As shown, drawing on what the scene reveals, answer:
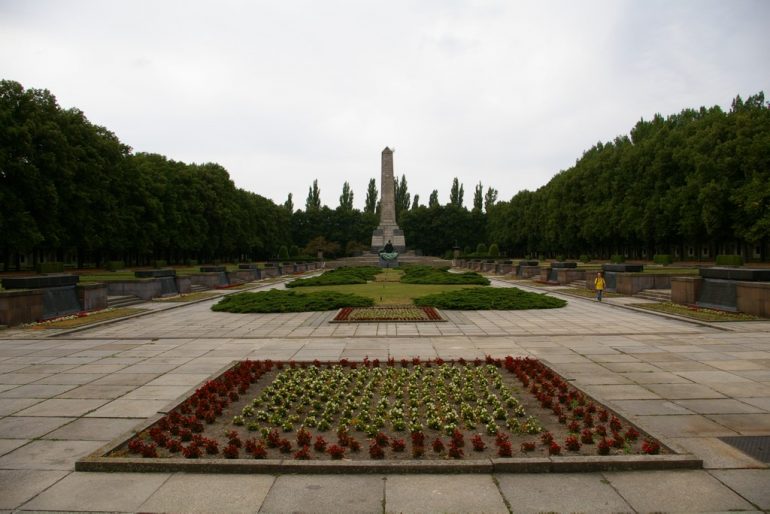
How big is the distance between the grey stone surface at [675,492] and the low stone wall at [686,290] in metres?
15.9

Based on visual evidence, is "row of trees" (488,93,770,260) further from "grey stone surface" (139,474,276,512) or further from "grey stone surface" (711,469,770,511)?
"grey stone surface" (139,474,276,512)

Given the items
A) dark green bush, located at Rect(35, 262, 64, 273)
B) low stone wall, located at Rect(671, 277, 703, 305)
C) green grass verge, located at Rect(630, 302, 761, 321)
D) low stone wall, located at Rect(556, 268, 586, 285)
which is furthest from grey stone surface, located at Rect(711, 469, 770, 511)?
dark green bush, located at Rect(35, 262, 64, 273)

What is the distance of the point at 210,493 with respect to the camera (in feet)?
15.1

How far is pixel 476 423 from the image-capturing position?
6.27m

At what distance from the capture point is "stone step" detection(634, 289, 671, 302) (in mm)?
21281

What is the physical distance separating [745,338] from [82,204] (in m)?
41.3

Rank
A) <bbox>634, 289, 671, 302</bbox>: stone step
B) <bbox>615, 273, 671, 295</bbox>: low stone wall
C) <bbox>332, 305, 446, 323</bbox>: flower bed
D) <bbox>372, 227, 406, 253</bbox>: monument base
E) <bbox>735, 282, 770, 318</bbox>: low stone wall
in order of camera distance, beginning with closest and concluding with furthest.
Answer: <bbox>735, 282, 770, 318</bbox>: low stone wall
<bbox>332, 305, 446, 323</bbox>: flower bed
<bbox>634, 289, 671, 302</bbox>: stone step
<bbox>615, 273, 671, 295</bbox>: low stone wall
<bbox>372, 227, 406, 253</bbox>: monument base

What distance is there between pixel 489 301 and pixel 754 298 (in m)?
8.31

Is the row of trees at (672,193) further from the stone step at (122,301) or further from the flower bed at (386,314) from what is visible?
the stone step at (122,301)

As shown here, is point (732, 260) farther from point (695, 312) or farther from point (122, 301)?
point (122, 301)

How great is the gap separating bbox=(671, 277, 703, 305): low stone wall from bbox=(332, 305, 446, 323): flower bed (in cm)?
928

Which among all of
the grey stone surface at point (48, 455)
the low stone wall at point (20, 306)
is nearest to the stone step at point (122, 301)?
the low stone wall at point (20, 306)

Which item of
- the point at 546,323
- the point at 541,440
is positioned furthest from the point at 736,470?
the point at 546,323

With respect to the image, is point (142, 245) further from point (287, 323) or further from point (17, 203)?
point (287, 323)
